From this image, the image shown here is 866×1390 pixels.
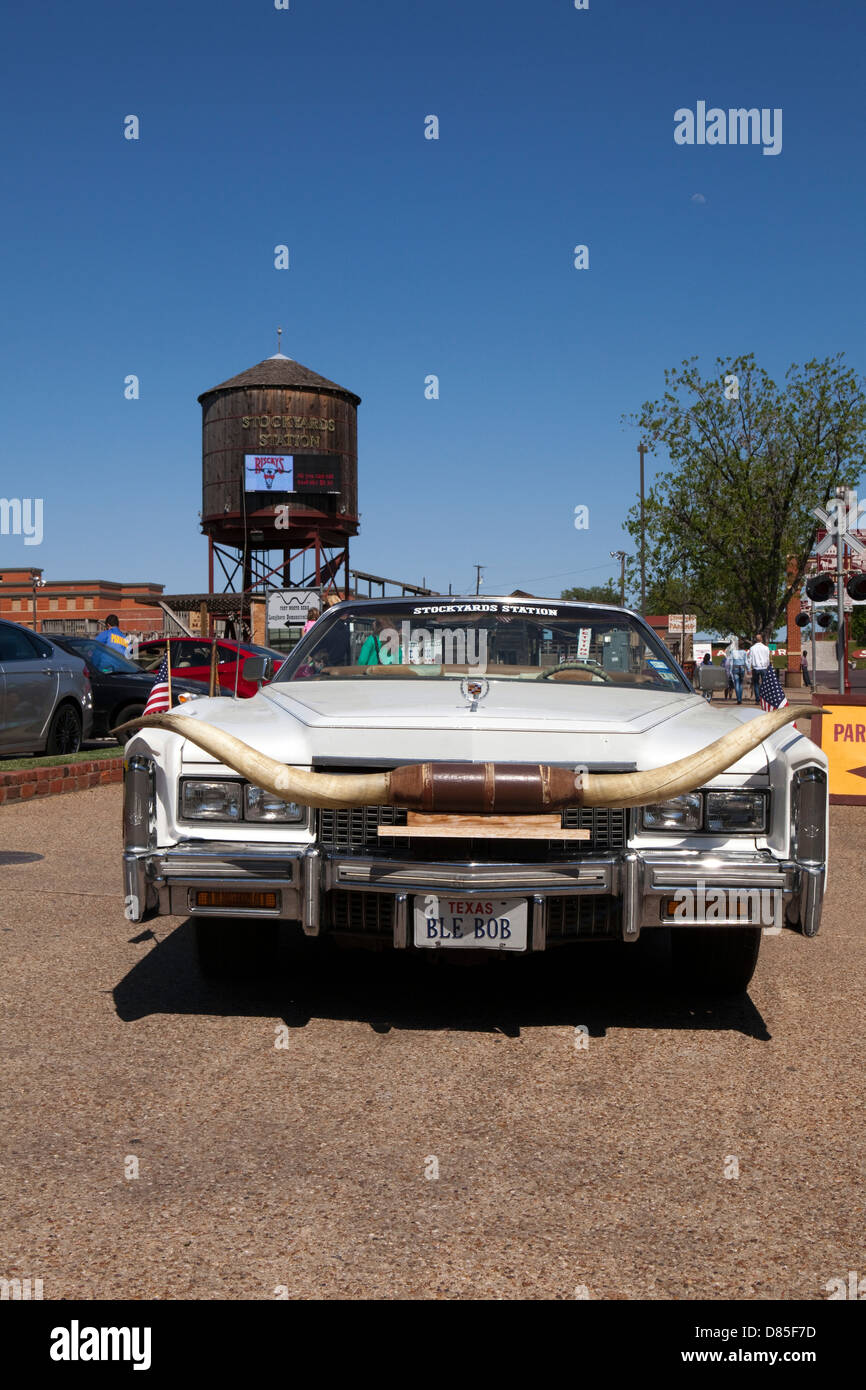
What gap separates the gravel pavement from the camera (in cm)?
263

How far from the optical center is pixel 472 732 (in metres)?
3.99

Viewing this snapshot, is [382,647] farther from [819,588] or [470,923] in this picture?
[819,588]

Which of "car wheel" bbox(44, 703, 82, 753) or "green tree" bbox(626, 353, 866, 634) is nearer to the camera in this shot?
"car wheel" bbox(44, 703, 82, 753)

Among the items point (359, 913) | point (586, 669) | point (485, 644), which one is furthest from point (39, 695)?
point (359, 913)

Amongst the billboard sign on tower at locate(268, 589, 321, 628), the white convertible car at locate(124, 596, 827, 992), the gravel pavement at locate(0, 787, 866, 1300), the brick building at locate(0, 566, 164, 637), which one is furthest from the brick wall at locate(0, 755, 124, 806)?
the brick building at locate(0, 566, 164, 637)

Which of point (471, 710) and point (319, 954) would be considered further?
point (319, 954)

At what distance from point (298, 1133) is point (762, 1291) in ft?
4.30

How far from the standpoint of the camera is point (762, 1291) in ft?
8.34

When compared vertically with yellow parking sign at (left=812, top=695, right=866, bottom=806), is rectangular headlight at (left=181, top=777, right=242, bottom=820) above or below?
above

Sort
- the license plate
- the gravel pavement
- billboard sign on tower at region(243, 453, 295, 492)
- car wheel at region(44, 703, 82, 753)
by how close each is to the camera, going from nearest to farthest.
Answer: the gravel pavement
the license plate
car wheel at region(44, 703, 82, 753)
billboard sign on tower at region(243, 453, 295, 492)

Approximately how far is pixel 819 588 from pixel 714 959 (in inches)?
490

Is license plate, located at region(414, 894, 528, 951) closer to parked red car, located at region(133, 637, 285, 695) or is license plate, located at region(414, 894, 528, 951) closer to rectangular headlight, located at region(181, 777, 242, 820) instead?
rectangular headlight, located at region(181, 777, 242, 820)
